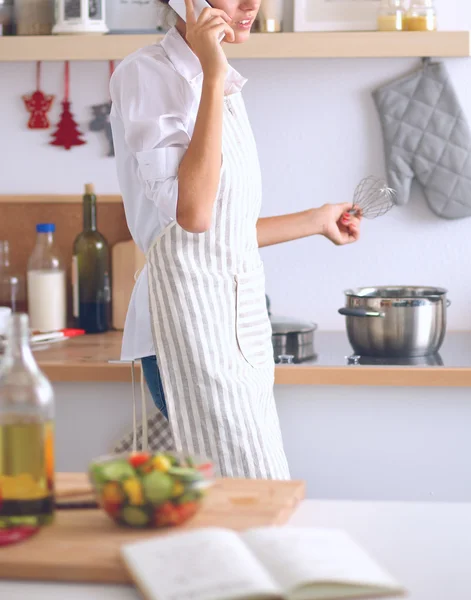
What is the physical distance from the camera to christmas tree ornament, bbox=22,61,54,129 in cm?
264

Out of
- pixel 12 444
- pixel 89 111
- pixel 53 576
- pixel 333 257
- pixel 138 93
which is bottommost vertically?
pixel 53 576

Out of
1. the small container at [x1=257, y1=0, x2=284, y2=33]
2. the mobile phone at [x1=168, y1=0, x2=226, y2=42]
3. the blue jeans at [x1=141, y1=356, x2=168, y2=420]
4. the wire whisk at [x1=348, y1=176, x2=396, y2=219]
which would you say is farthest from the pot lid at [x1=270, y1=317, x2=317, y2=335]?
the mobile phone at [x1=168, y1=0, x2=226, y2=42]

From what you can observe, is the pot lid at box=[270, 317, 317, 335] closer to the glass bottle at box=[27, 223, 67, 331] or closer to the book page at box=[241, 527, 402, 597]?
the glass bottle at box=[27, 223, 67, 331]

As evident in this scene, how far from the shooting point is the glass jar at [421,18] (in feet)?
7.73

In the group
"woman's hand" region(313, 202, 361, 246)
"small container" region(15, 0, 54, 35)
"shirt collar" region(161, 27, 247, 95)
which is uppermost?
"small container" region(15, 0, 54, 35)

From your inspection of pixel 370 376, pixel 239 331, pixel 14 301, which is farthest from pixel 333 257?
pixel 239 331

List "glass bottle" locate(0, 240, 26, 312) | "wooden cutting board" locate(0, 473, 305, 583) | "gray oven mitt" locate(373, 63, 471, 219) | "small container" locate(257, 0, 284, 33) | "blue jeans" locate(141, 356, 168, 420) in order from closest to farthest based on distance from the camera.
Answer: "wooden cutting board" locate(0, 473, 305, 583)
"blue jeans" locate(141, 356, 168, 420)
"small container" locate(257, 0, 284, 33)
"gray oven mitt" locate(373, 63, 471, 219)
"glass bottle" locate(0, 240, 26, 312)

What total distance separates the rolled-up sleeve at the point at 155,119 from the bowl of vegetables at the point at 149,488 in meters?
0.63

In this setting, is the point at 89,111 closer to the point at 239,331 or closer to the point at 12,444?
the point at 239,331

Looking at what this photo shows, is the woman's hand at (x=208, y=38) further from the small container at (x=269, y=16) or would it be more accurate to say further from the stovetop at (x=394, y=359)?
the small container at (x=269, y=16)

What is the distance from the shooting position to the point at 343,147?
2631mm

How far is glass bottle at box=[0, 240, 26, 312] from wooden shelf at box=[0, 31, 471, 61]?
565 millimetres

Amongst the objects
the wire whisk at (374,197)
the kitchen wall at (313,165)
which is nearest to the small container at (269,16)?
the kitchen wall at (313,165)

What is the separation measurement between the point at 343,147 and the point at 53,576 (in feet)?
6.36
